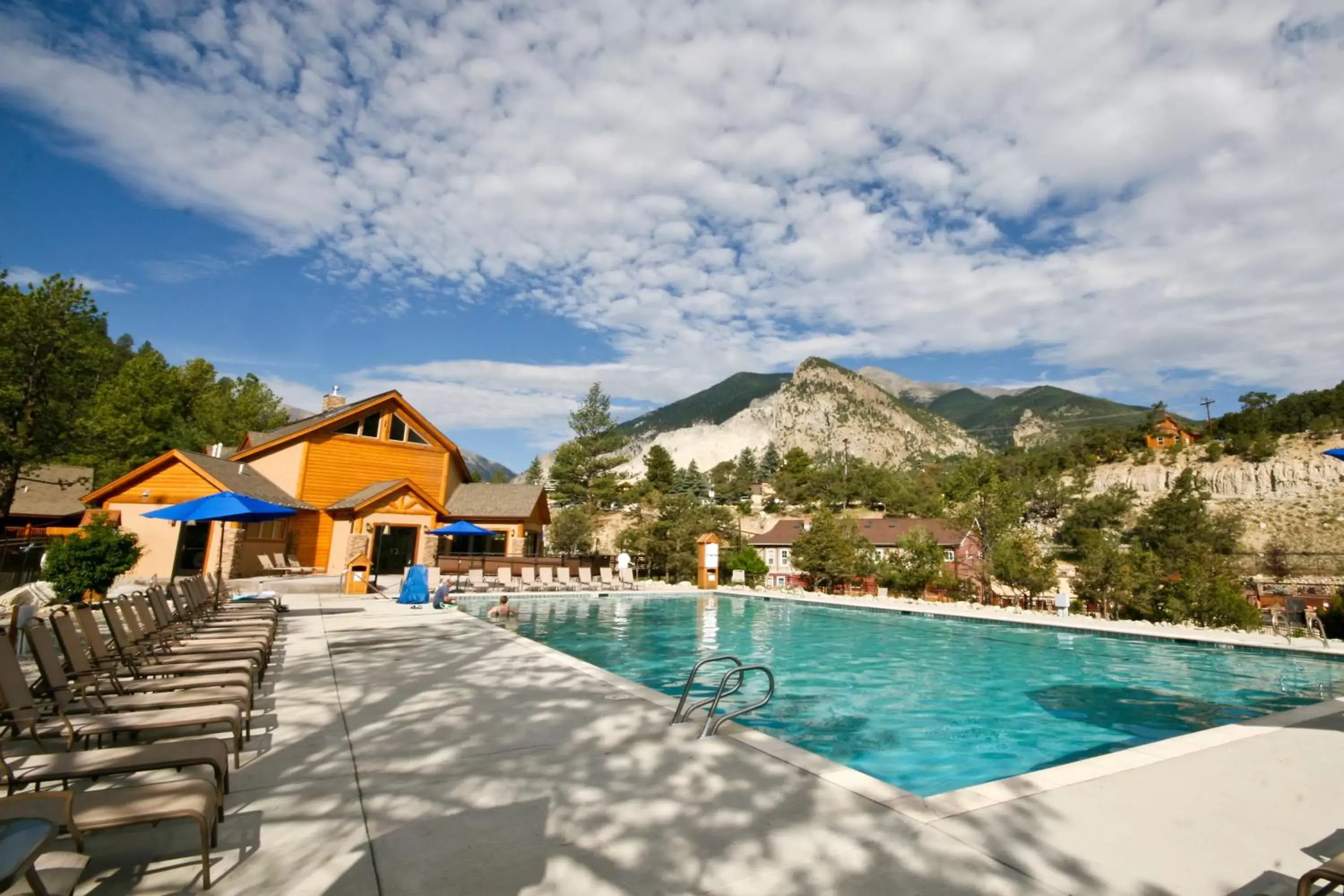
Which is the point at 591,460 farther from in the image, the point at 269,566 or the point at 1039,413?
the point at 1039,413

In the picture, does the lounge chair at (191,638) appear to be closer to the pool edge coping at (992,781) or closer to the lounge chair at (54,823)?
the pool edge coping at (992,781)

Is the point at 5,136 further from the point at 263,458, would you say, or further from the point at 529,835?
the point at 529,835

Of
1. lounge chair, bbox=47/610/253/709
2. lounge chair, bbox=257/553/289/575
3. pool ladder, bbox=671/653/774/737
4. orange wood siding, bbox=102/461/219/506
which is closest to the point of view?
lounge chair, bbox=47/610/253/709

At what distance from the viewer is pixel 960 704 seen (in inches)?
363

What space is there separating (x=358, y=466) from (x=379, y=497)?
11.6ft

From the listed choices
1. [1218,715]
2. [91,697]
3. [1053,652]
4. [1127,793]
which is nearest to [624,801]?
[1127,793]

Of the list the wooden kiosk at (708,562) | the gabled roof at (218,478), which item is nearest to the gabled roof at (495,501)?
the gabled roof at (218,478)

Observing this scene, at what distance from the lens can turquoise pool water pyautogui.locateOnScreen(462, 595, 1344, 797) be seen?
7.48 metres

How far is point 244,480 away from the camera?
2294 cm

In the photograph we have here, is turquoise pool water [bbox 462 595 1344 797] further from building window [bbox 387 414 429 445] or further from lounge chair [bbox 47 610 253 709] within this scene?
building window [bbox 387 414 429 445]

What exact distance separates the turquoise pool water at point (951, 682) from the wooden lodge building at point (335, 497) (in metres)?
10.2

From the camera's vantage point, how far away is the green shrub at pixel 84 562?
11609 millimetres

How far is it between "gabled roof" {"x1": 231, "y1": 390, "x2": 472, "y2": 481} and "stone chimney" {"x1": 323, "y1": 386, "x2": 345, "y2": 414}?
978mm

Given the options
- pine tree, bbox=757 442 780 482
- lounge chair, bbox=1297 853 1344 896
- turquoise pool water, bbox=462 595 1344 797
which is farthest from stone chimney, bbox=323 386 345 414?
pine tree, bbox=757 442 780 482
